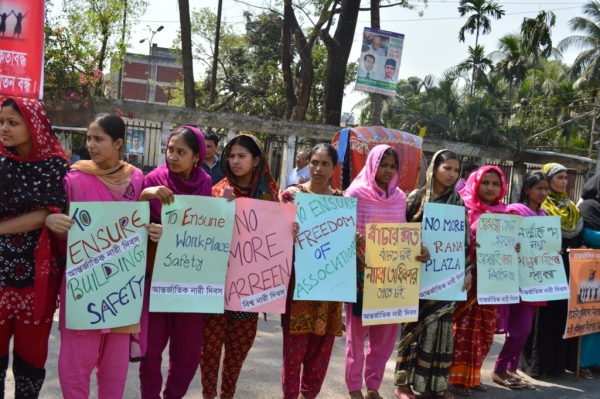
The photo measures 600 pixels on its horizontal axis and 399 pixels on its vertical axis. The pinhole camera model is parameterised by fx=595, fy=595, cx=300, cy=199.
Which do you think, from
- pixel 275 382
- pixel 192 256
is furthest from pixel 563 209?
pixel 192 256

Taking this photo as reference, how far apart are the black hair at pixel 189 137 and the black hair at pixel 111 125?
1.04 feet

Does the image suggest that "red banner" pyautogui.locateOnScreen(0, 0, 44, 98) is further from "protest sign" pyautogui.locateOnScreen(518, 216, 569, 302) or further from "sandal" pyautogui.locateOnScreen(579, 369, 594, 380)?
"sandal" pyautogui.locateOnScreen(579, 369, 594, 380)

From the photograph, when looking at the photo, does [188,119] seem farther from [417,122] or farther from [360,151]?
[417,122]

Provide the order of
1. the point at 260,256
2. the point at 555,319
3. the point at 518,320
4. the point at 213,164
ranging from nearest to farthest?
the point at 260,256 < the point at 518,320 < the point at 555,319 < the point at 213,164

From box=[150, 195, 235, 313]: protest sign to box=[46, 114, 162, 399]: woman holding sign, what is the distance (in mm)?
177

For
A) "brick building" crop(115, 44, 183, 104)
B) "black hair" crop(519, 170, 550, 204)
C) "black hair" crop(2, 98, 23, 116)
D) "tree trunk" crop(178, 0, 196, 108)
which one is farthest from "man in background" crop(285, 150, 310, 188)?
"brick building" crop(115, 44, 183, 104)

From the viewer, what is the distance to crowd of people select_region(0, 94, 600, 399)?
8.97ft

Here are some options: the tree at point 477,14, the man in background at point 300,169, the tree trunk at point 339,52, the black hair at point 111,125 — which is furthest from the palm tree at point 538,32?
the black hair at point 111,125

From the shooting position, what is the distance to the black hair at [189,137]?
3.17m

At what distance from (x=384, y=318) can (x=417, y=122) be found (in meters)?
16.8

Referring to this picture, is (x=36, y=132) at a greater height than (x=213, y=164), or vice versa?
(x=36, y=132)

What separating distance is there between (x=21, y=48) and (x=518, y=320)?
18.7ft

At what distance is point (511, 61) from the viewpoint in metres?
36.8

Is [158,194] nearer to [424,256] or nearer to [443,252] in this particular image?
[424,256]
